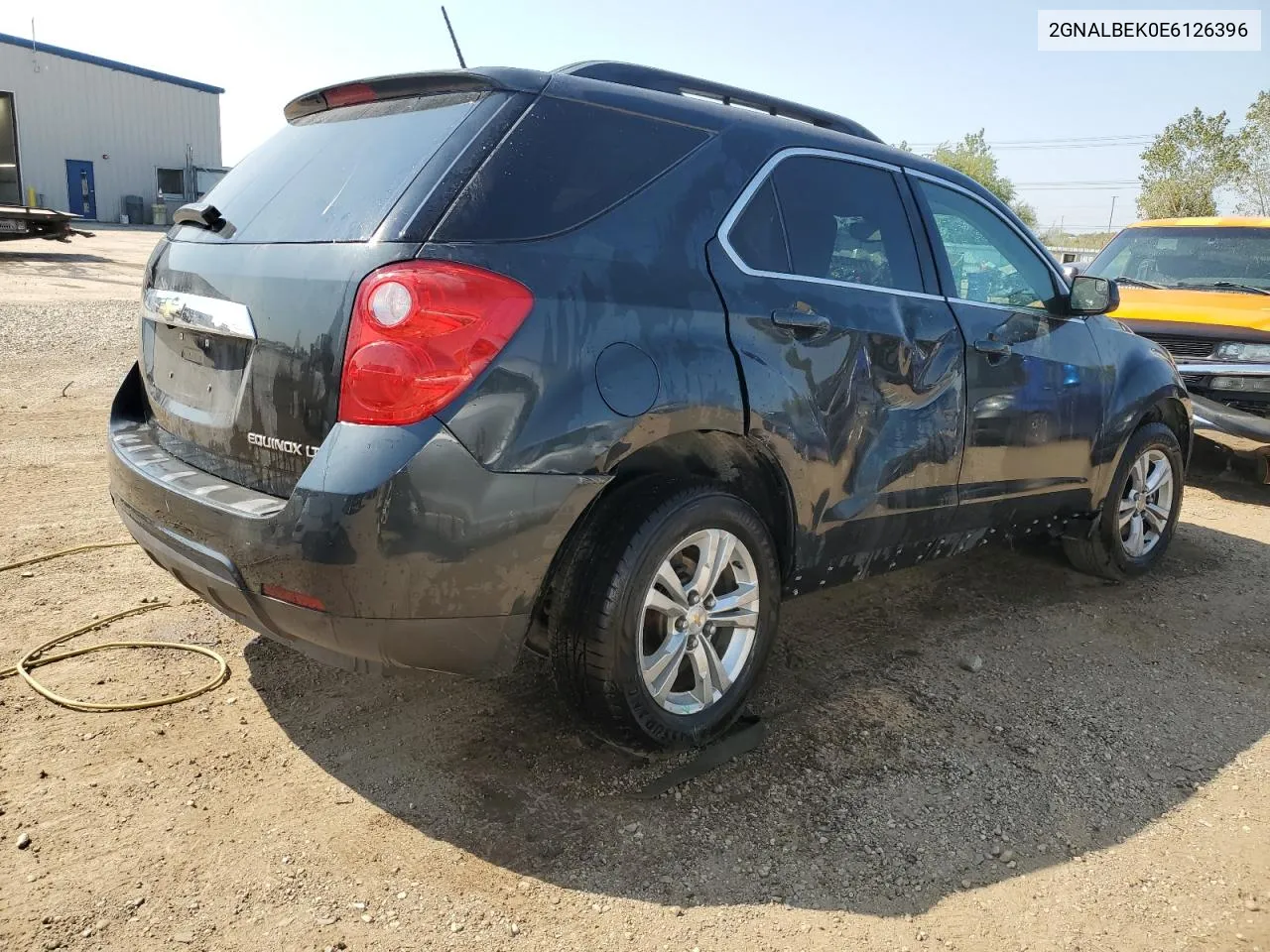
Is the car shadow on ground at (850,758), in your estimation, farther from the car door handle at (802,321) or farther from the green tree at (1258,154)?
the green tree at (1258,154)

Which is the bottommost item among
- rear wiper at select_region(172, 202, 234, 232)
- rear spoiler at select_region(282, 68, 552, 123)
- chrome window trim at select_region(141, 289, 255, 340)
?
chrome window trim at select_region(141, 289, 255, 340)

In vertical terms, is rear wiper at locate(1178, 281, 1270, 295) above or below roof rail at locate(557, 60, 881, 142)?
below

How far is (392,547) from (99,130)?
147 feet

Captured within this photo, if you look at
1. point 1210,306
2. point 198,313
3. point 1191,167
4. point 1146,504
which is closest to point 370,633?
point 198,313

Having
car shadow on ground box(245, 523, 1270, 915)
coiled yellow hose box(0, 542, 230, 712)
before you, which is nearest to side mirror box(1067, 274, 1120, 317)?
car shadow on ground box(245, 523, 1270, 915)

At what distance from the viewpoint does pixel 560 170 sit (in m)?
2.62

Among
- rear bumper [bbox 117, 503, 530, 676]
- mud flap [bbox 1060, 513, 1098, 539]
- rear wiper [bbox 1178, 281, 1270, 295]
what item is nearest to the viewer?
rear bumper [bbox 117, 503, 530, 676]

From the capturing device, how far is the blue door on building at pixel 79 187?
38.6 metres

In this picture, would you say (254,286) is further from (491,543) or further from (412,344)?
(491,543)

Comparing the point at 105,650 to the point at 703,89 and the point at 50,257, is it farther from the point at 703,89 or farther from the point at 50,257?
the point at 50,257

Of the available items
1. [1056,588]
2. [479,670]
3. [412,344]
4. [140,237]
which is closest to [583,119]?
[412,344]

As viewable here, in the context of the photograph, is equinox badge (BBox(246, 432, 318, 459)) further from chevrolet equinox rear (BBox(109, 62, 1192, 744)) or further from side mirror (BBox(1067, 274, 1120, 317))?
side mirror (BBox(1067, 274, 1120, 317))

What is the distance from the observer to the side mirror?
4.25 m

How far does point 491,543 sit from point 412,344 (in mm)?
507
